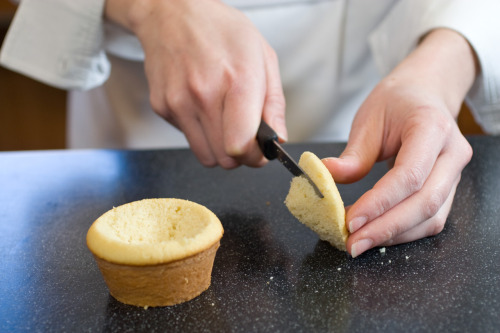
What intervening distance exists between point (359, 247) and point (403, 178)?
12 cm

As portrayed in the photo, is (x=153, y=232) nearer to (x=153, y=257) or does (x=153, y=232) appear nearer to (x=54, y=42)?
(x=153, y=257)

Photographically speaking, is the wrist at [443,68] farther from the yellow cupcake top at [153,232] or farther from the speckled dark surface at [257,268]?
the yellow cupcake top at [153,232]


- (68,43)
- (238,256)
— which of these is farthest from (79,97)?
(238,256)

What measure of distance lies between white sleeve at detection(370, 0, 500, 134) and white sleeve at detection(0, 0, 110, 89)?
664 mm

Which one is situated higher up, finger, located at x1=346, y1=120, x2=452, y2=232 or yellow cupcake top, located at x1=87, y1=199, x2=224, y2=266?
finger, located at x1=346, y1=120, x2=452, y2=232

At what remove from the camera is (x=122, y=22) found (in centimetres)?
106

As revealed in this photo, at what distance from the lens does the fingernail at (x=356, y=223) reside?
69 centimetres

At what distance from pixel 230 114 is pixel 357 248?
31cm

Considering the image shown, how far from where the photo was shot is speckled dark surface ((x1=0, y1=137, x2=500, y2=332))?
0.59 metres

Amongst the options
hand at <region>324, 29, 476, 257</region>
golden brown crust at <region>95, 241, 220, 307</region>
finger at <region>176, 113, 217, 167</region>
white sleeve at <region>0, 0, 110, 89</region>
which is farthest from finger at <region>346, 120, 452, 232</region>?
white sleeve at <region>0, 0, 110, 89</region>

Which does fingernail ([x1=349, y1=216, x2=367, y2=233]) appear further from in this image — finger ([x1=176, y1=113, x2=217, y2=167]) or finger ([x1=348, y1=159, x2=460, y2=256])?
finger ([x1=176, y1=113, x2=217, y2=167])

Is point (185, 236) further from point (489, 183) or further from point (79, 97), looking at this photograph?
point (79, 97)

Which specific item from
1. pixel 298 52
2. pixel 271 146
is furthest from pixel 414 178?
pixel 298 52

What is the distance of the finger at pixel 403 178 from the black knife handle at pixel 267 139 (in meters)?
0.18
